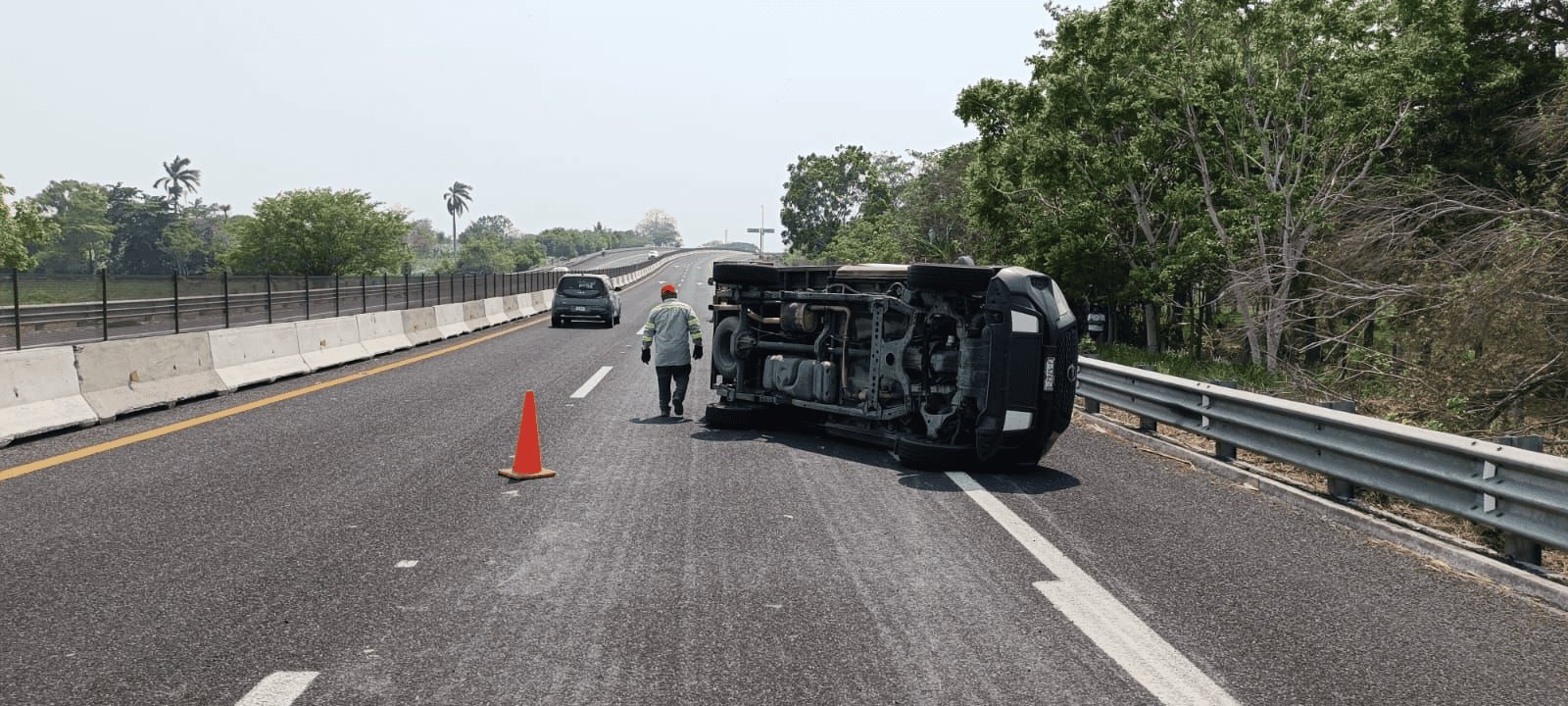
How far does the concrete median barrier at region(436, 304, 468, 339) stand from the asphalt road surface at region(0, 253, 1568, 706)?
16.8 m

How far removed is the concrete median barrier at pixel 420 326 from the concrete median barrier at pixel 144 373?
361 inches

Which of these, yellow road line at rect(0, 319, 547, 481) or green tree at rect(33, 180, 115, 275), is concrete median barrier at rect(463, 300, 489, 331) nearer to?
yellow road line at rect(0, 319, 547, 481)

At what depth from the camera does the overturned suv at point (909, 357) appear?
830 cm

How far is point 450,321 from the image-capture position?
26.5 m

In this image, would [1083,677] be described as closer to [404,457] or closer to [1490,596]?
[1490,596]

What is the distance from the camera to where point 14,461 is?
8.06m

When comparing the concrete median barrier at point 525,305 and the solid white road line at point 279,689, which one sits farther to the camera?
the concrete median barrier at point 525,305

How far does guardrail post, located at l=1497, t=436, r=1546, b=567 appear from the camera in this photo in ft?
18.3

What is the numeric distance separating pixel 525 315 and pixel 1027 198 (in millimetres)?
18780

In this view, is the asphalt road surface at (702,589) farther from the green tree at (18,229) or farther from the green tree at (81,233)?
the green tree at (81,233)

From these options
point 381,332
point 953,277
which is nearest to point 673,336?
point 953,277

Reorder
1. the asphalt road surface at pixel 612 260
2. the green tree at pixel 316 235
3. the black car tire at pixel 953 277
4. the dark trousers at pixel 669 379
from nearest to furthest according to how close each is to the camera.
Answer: the black car tire at pixel 953 277 → the dark trousers at pixel 669 379 → the green tree at pixel 316 235 → the asphalt road surface at pixel 612 260

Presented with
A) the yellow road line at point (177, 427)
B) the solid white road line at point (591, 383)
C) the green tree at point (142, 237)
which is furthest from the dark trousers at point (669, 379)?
the green tree at point (142, 237)

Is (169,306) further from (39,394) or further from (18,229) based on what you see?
(18,229)
